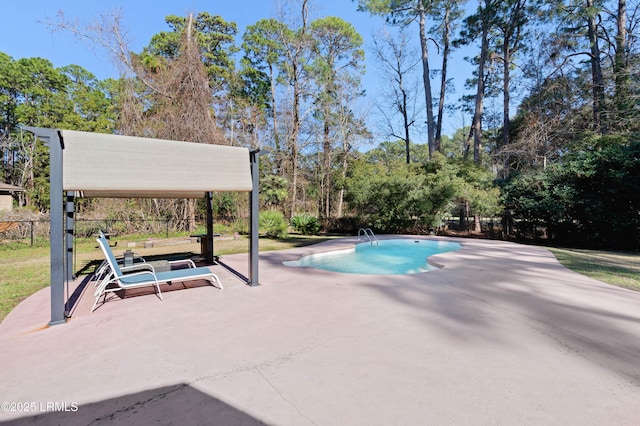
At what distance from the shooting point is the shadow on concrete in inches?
77.1

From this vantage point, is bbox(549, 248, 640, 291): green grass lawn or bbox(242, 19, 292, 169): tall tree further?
bbox(242, 19, 292, 169): tall tree

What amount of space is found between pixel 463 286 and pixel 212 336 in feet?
13.7

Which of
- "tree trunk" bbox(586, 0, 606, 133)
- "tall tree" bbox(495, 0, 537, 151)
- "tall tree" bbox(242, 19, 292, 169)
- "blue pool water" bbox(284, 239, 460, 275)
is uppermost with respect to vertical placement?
"tall tree" bbox(242, 19, 292, 169)

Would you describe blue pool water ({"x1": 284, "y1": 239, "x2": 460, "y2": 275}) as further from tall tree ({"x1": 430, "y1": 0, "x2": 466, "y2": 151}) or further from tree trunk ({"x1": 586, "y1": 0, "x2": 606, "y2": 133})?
tall tree ({"x1": 430, "y1": 0, "x2": 466, "y2": 151})

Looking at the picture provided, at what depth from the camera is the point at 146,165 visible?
4270 mm

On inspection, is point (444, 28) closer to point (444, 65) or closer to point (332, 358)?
point (444, 65)

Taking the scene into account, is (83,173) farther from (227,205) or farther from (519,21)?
(519,21)

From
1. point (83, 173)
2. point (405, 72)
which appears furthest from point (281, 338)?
point (405, 72)

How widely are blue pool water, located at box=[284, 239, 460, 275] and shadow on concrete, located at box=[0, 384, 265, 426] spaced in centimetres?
522

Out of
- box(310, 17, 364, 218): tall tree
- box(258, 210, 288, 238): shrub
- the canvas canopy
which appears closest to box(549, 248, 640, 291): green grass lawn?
the canvas canopy

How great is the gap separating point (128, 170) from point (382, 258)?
26.5 ft

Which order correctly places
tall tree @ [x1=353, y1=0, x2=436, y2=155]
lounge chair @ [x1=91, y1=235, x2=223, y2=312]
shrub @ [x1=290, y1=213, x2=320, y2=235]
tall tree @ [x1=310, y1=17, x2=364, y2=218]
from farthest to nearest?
1. tall tree @ [x1=310, y1=17, x2=364, y2=218]
2. tall tree @ [x1=353, y1=0, x2=436, y2=155]
3. shrub @ [x1=290, y1=213, x2=320, y2=235]
4. lounge chair @ [x1=91, y1=235, x2=223, y2=312]

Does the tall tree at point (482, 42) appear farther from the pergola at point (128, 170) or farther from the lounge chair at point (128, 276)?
the lounge chair at point (128, 276)

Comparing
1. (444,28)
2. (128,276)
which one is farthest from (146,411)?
(444,28)
